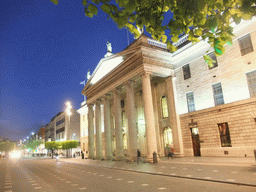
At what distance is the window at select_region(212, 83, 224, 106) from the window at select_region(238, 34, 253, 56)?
393cm

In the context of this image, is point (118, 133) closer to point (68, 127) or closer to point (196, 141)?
point (196, 141)

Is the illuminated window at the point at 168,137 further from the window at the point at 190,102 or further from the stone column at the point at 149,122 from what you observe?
the stone column at the point at 149,122

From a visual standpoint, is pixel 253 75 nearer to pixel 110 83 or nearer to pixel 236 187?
pixel 236 187

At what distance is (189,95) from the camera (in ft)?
79.9

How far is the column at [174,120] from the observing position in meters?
23.7

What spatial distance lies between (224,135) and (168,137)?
7.85 metres

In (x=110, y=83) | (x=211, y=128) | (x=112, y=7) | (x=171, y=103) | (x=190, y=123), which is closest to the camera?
(x=112, y=7)

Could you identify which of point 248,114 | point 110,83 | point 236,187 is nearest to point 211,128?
point 248,114

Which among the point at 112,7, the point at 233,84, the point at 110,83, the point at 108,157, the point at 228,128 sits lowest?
the point at 108,157

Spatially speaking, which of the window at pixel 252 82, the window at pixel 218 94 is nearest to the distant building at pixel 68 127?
the window at pixel 218 94

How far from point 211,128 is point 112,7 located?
1963cm

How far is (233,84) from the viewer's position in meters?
19.6

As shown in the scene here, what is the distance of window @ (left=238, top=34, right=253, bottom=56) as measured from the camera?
18.7 meters

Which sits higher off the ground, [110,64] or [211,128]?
[110,64]
